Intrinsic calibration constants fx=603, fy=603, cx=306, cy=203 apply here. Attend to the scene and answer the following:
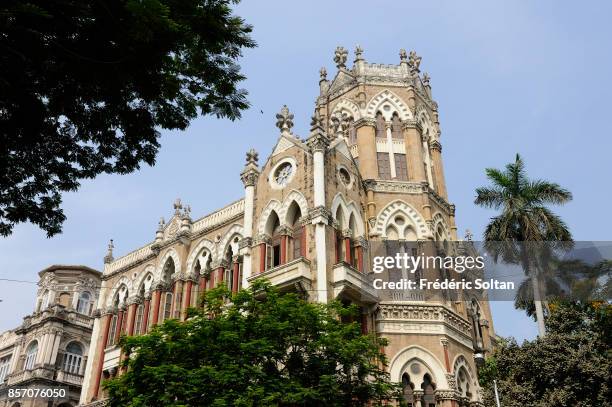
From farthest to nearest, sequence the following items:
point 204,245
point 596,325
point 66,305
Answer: point 66,305 → point 204,245 → point 596,325

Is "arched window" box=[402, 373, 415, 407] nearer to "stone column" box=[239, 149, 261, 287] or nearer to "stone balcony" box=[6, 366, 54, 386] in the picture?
"stone column" box=[239, 149, 261, 287]

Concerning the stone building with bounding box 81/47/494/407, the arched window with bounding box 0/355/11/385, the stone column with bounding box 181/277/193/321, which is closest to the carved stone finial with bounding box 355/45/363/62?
the stone building with bounding box 81/47/494/407

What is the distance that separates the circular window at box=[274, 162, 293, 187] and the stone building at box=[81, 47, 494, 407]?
5 cm

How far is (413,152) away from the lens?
27672 mm

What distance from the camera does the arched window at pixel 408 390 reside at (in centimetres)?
2148

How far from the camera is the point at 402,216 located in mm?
25859

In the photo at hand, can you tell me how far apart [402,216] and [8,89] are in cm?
1963

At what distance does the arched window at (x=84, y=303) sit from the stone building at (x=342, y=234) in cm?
897

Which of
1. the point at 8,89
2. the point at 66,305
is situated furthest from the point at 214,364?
the point at 66,305

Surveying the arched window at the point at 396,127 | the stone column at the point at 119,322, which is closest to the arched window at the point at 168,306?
the stone column at the point at 119,322

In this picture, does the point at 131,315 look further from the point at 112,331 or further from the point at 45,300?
the point at 45,300

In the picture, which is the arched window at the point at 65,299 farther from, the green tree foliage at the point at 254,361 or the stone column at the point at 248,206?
the green tree foliage at the point at 254,361

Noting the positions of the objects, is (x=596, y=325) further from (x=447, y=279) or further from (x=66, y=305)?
(x=66, y=305)

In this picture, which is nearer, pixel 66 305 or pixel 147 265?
pixel 147 265
